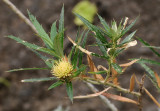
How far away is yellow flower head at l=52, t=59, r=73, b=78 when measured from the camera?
0.82m

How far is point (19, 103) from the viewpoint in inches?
119

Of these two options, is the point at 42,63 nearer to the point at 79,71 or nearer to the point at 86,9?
the point at 86,9

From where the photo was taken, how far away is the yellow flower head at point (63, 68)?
2.69ft

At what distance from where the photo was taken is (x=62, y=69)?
2.69 ft

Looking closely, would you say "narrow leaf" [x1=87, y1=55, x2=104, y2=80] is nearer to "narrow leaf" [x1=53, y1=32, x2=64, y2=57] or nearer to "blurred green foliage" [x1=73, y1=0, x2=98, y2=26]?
"narrow leaf" [x1=53, y1=32, x2=64, y2=57]

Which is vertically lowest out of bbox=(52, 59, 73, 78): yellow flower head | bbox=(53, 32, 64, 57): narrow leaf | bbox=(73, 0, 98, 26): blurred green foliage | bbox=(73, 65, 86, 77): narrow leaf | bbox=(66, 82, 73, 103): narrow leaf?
bbox=(66, 82, 73, 103): narrow leaf

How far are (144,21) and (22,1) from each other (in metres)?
1.48

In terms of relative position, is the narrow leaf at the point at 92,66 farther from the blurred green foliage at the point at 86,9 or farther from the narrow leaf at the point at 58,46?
the blurred green foliage at the point at 86,9

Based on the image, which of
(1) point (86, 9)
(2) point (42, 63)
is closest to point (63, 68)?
(2) point (42, 63)

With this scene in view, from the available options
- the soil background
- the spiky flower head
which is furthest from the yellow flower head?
the soil background

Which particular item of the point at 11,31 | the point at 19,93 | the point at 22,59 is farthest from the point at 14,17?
the point at 19,93

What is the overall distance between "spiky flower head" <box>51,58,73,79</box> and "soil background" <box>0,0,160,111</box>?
1.92 metres

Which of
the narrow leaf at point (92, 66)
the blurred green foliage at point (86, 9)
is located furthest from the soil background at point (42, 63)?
the narrow leaf at point (92, 66)

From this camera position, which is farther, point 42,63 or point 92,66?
point 42,63
